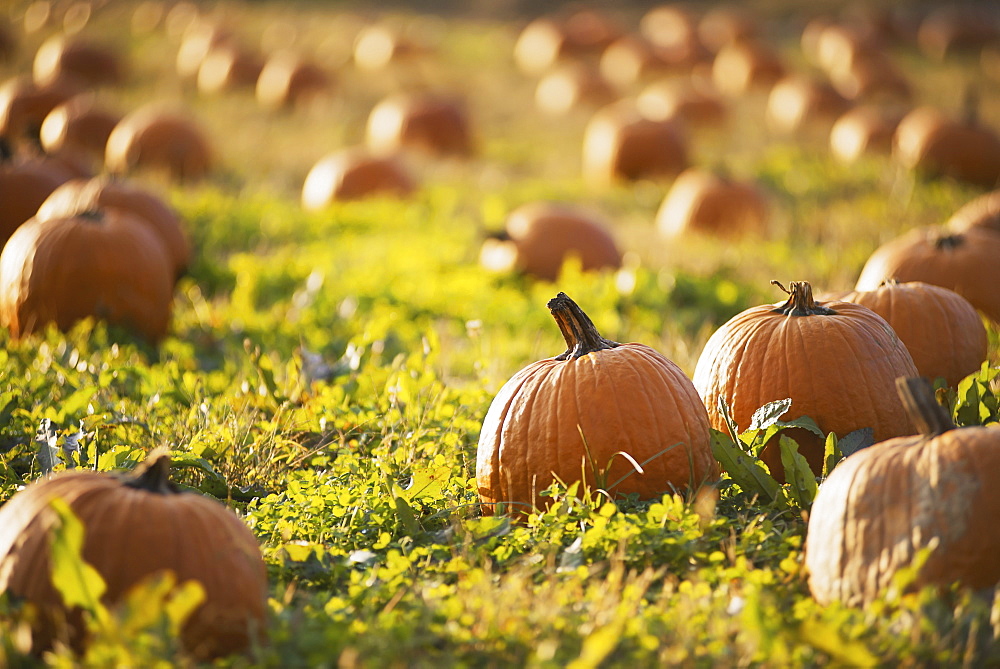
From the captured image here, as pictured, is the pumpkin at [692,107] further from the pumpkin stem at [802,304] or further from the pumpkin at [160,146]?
the pumpkin stem at [802,304]

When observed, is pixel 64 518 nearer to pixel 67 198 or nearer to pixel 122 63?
pixel 67 198

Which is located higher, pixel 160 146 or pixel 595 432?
pixel 160 146

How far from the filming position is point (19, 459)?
3.19 m

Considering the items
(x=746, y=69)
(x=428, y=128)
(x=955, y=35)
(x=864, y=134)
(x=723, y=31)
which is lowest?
(x=864, y=134)

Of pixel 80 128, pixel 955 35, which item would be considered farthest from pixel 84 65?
pixel 955 35

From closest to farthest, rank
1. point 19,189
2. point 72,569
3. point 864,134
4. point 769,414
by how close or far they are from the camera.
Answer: point 72,569 < point 769,414 < point 19,189 < point 864,134

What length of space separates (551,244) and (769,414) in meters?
3.71

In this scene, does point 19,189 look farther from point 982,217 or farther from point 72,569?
point 982,217

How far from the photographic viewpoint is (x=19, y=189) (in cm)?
593

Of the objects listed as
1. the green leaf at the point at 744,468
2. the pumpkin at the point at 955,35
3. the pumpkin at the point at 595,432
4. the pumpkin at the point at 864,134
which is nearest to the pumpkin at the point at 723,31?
the pumpkin at the point at 955,35

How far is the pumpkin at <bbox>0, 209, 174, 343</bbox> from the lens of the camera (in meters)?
4.64

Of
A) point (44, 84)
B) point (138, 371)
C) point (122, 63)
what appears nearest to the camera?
point (138, 371)

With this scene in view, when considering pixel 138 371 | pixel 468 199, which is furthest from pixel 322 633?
pixel 468 199

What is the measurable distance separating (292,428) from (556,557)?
1272 millimetres
